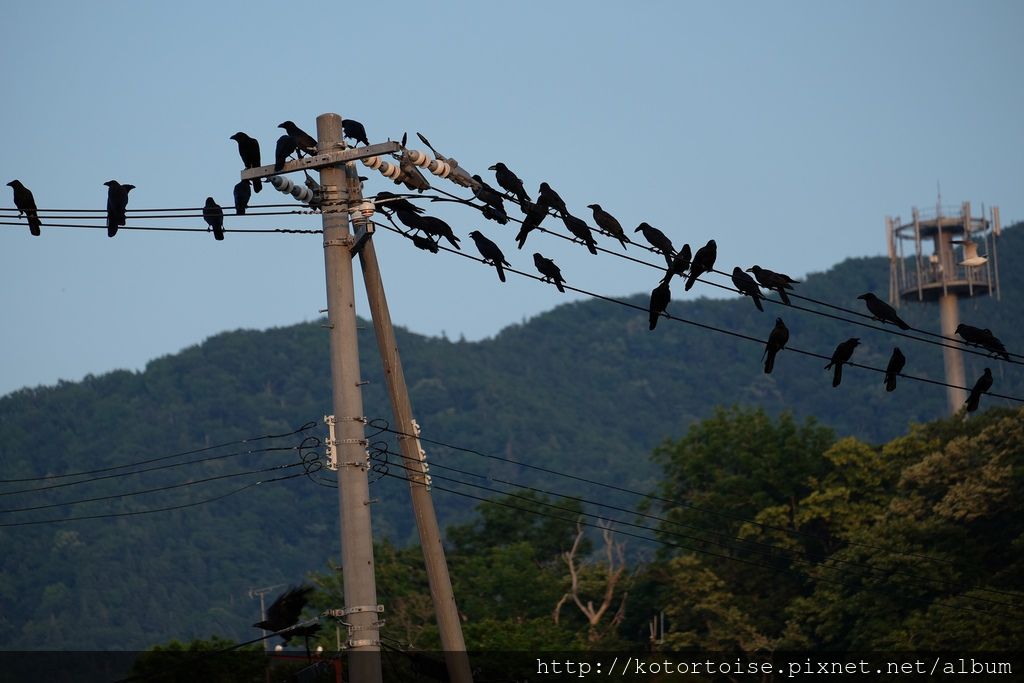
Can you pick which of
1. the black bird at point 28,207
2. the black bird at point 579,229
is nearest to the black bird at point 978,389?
the black bird at point 579,229

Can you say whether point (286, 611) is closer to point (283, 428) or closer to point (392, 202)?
point (392, 202)

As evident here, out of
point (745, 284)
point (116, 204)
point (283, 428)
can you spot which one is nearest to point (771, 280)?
point (745, 284)

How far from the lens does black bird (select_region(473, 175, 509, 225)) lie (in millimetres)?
13898

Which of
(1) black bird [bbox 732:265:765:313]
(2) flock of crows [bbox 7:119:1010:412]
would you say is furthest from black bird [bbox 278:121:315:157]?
(1) black bird [bbox 732:265:765:313]

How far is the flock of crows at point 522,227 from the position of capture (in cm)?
1334

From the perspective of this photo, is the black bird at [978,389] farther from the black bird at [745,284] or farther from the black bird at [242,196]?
the black bird at [242,196]

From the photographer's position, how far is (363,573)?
40.1 ft

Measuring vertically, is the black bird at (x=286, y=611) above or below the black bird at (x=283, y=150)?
below

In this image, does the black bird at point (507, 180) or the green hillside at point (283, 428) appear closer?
the black bird at point (507, 180)

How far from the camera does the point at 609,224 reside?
15859 millimetres

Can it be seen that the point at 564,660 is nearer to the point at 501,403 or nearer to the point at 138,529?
the point at 138,529

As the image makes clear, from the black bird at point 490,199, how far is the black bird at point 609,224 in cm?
162

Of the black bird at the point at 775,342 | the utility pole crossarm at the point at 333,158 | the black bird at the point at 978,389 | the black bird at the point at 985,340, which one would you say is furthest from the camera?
the black bird at the point at 978,389

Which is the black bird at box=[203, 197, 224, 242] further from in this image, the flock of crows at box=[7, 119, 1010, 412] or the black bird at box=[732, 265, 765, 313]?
the black bird at box=[732, 265, 765, 313]
